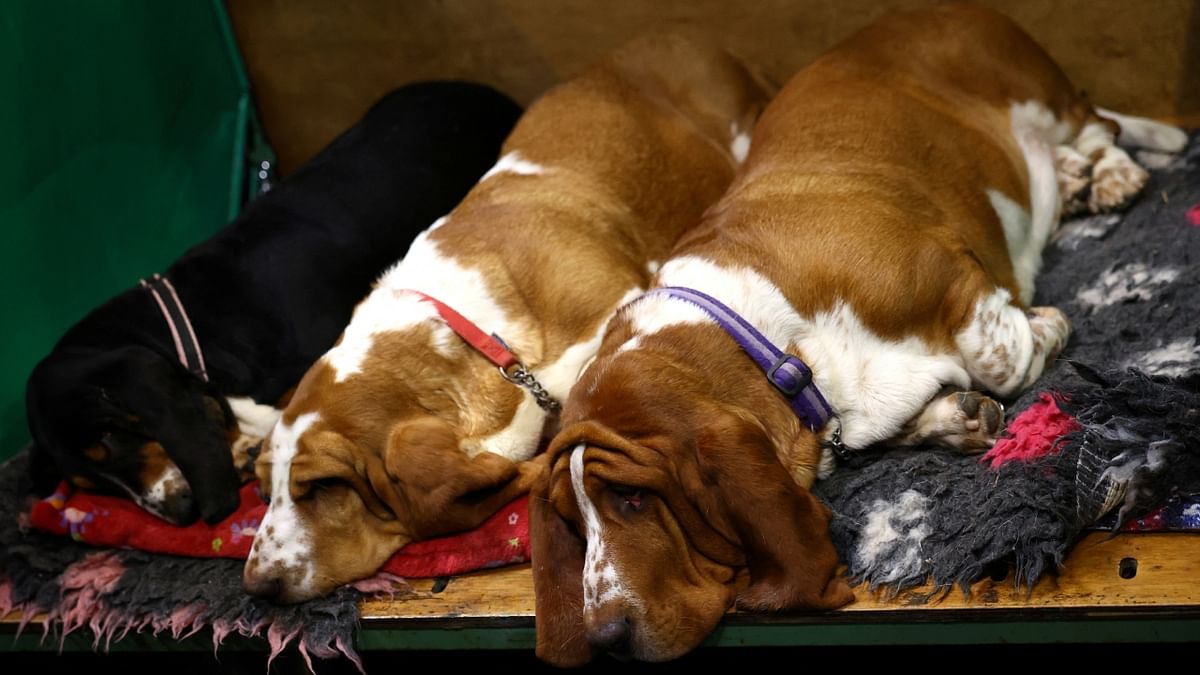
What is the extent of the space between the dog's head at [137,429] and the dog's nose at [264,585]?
417 mm

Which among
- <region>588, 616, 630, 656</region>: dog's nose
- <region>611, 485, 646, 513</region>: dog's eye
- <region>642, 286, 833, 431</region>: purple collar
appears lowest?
<region>588, 616, 630, 656</region>: dog's nose

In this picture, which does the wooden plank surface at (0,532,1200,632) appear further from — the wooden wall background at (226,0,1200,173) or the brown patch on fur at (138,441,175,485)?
the wooden wall background at (226,0,1200,173)

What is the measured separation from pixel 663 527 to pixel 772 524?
0.22 metres

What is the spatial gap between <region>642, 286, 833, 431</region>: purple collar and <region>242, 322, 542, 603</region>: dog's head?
2.12 feet

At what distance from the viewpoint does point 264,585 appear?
2.61 m

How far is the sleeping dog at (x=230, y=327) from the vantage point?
3.08 m

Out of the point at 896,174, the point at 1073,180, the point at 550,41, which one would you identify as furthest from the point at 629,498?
the point at 550,41

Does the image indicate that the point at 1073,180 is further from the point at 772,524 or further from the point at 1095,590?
the point at 772,524

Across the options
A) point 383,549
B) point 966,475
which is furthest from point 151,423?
point 966,475

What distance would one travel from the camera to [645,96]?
3762 millimetres

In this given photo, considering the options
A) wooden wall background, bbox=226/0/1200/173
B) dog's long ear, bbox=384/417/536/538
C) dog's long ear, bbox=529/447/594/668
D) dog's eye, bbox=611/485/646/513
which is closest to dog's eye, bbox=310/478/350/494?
dog's long ear, bbox=384/417/536/538

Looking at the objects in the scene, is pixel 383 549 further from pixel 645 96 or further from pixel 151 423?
pixel 645 96

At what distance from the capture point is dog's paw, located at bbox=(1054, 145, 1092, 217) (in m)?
3.48

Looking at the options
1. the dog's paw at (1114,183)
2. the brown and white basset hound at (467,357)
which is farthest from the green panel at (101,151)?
the dog's paw at (1114,183)
